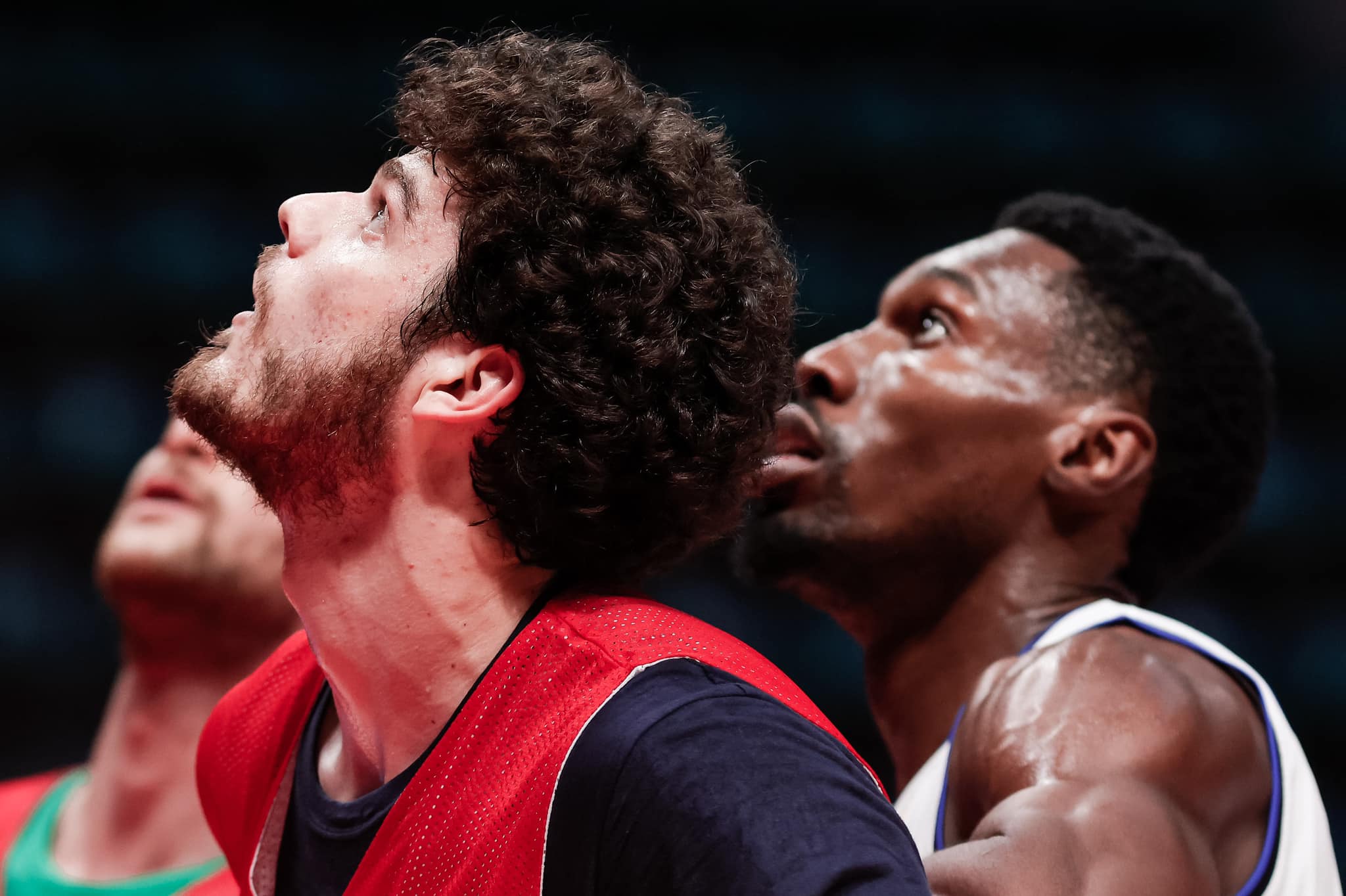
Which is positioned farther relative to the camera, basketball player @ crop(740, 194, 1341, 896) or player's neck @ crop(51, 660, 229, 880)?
player's neck @ crop(51, 660, 229, 880)

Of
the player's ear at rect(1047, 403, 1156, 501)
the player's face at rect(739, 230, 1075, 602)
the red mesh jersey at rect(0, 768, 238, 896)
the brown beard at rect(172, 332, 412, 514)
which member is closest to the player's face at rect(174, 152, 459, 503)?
the brown beard at rect(172, 332, 412, 514)

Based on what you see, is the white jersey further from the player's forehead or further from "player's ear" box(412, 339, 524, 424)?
"player's ear" box(412, 339, 524, 424)

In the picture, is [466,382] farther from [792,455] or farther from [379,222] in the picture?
[792,455]

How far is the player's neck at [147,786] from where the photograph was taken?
3014 millimetres

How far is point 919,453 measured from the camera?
2393 millimetres

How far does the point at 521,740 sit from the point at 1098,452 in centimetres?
133

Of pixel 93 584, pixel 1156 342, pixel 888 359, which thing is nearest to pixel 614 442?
pixel 888 359

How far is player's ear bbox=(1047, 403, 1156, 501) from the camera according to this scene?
2.38m

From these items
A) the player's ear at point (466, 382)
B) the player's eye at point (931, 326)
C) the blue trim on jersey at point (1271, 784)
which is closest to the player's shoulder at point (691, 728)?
the player's ear at point (466, 382)

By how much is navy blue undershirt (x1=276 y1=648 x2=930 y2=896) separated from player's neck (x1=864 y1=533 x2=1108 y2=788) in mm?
945

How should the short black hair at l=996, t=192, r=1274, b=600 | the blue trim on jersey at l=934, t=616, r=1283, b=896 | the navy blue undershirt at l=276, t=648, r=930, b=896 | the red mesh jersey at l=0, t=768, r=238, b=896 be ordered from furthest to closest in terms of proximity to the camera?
the red mesh jersey at l=0, t=768, r=238, b=896, the short black hair at l=996, t=192, r=1274, b=600, the blue trim on jersey at l=934, t=616, r=1283, b=896, the navy blue undershirt at l=276, t=648, r=930, b=896

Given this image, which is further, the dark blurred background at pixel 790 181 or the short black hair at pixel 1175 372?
the dark blurred background at pixel 790 181

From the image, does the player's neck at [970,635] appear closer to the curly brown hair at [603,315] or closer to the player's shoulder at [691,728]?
the curly brown hair at [603,315]

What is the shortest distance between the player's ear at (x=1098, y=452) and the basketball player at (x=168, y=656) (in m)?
1.63
